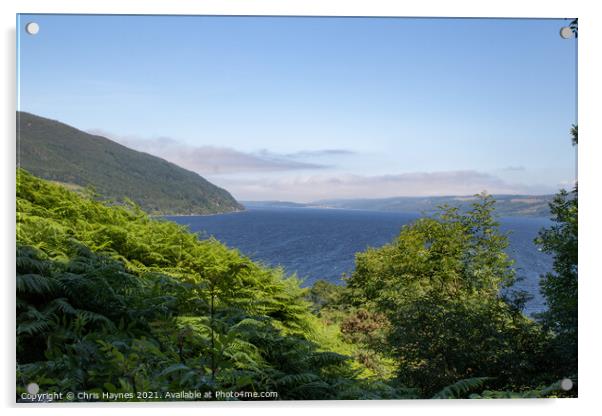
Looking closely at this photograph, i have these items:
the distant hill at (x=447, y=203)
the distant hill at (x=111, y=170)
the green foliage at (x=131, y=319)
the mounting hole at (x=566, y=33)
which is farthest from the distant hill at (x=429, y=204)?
the mounting hole at (x=566, y=33)

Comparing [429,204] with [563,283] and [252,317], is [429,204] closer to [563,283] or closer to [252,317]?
[563,283]

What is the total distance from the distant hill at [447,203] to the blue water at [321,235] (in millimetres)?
72

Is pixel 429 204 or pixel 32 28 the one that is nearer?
pixel 32 28

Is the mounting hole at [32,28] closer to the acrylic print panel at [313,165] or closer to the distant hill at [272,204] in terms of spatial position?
the acrylic print panel at [313,165]

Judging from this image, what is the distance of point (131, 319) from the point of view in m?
3.13

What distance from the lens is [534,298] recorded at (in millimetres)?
4012

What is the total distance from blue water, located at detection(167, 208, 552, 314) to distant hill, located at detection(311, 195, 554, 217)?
7 cm

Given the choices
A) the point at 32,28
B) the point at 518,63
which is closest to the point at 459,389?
the point at 518,63

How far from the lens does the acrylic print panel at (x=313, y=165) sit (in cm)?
356

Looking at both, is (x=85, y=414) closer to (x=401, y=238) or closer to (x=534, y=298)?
(x=401, y=238)

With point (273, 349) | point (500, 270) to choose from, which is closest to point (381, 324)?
point (500, 270)

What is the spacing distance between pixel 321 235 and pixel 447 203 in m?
1.34

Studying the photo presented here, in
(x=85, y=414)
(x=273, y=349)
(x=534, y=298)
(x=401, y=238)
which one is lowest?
(x=85, y=414)
